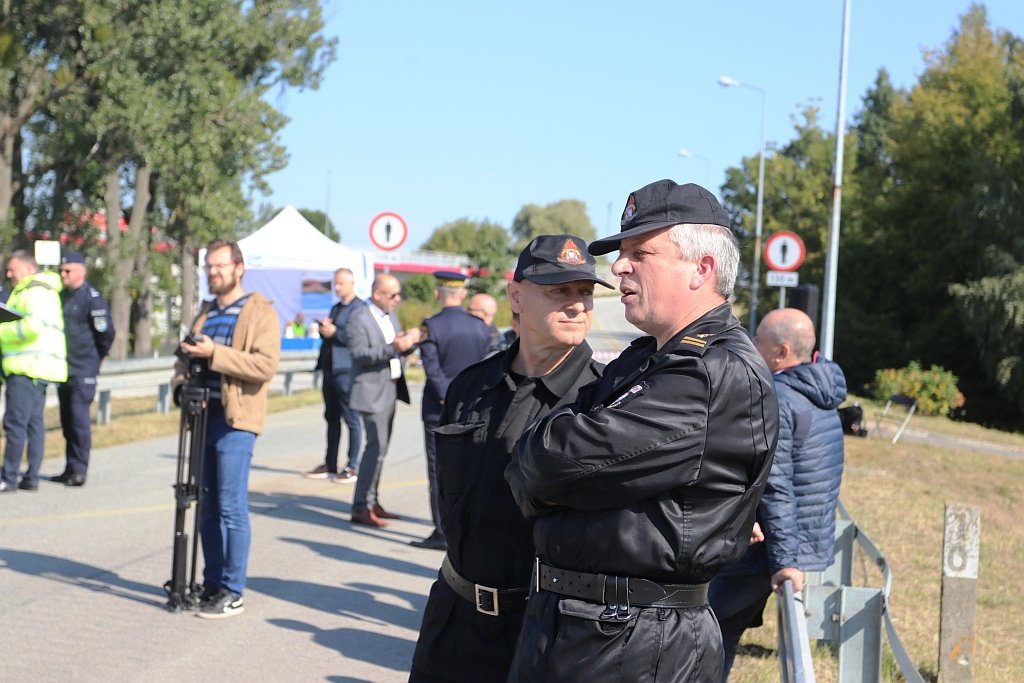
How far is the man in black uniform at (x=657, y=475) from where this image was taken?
104 inches

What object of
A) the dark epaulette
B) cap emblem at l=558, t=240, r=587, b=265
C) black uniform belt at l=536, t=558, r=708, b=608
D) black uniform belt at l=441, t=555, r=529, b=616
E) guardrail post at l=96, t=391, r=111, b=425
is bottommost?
guardrail post at l=96, t=391, r=111, b=425

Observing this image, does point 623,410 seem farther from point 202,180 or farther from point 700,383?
point 202,180

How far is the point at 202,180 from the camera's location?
34781 mm

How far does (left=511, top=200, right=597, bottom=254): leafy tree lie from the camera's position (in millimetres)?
116444

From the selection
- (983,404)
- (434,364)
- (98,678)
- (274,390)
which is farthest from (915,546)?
(983,404)

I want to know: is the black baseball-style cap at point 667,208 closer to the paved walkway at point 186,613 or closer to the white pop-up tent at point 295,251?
the paved walkway at point 186,613

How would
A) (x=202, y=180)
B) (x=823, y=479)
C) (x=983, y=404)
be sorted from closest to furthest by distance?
(x=823, y=479) → (x=202, y=180) → (x=983, y=404)

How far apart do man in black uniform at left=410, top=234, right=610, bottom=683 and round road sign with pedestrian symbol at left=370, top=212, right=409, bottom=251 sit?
14.8 metres

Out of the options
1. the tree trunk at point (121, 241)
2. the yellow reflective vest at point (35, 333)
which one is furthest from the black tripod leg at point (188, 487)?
the tree trunk at point (121, 241)

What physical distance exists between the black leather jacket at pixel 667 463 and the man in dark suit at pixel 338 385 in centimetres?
936

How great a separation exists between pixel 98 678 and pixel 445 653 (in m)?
2.79

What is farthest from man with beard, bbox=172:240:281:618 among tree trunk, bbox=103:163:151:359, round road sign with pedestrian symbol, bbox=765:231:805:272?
tree trunk, bbox=103:163:151:359

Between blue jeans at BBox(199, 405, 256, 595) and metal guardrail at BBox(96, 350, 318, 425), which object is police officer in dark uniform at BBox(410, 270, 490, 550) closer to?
blue jeans at BBox(199, 405, 256, 595)

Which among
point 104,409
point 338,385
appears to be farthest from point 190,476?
point 104,409
